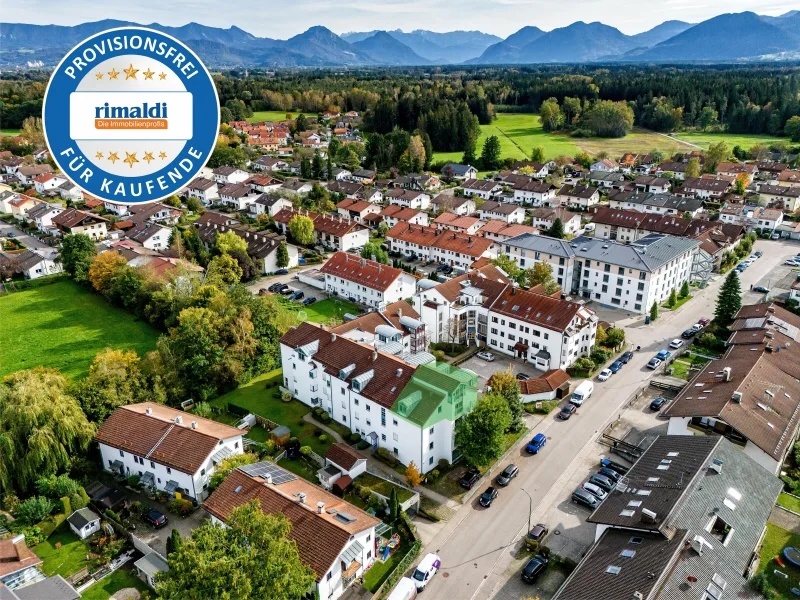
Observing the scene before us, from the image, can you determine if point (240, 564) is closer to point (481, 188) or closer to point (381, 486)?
point (381, 486)

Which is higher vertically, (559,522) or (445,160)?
(445,160)

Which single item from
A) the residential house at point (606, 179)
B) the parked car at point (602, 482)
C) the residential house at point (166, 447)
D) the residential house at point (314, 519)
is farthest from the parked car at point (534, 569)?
the residential house at point (606, 179)

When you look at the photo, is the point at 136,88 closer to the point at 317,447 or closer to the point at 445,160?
the point at 317,447

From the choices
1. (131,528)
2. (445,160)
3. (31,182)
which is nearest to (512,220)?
(445,160)

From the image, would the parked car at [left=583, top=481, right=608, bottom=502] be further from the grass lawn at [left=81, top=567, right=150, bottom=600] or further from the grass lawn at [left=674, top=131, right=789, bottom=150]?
the grass lawn at [left=674, top=131, right=789, bottom=150]

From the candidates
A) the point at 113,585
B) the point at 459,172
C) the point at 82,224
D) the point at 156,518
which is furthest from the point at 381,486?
the point at 459,172

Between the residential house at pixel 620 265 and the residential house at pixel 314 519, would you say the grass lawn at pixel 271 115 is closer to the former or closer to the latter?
the residential house at pixel 620 265

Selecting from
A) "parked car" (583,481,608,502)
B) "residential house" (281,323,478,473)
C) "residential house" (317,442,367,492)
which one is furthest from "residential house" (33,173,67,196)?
"parked car" (583,481,608,502)
